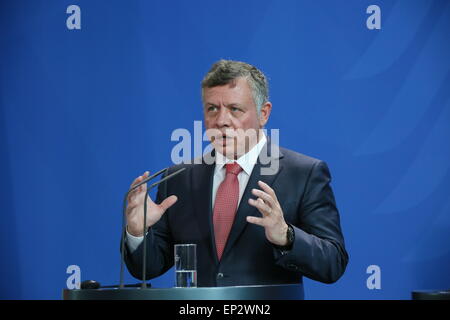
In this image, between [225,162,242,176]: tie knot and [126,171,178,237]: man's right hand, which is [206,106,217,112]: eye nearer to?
[225,162,242,176]: tie knot

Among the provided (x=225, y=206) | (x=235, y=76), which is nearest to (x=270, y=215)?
(x=225, y=206)

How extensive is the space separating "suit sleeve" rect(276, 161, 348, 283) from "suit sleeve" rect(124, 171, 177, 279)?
1.82ft

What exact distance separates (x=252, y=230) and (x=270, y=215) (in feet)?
1.77

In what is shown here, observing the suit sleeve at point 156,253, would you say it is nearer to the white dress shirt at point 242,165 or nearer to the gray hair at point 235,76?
the white dress shirt at point 242,165

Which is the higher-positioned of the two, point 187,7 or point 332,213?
point 187,7

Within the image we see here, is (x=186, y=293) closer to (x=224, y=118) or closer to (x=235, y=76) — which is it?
(x=224, y=118)

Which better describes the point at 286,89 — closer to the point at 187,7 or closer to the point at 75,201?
the point at 187,7

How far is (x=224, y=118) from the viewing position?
118 inches

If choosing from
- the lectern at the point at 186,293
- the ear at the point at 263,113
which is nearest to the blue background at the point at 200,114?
the ear at the point at 263,113

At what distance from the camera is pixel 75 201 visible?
4.20m
